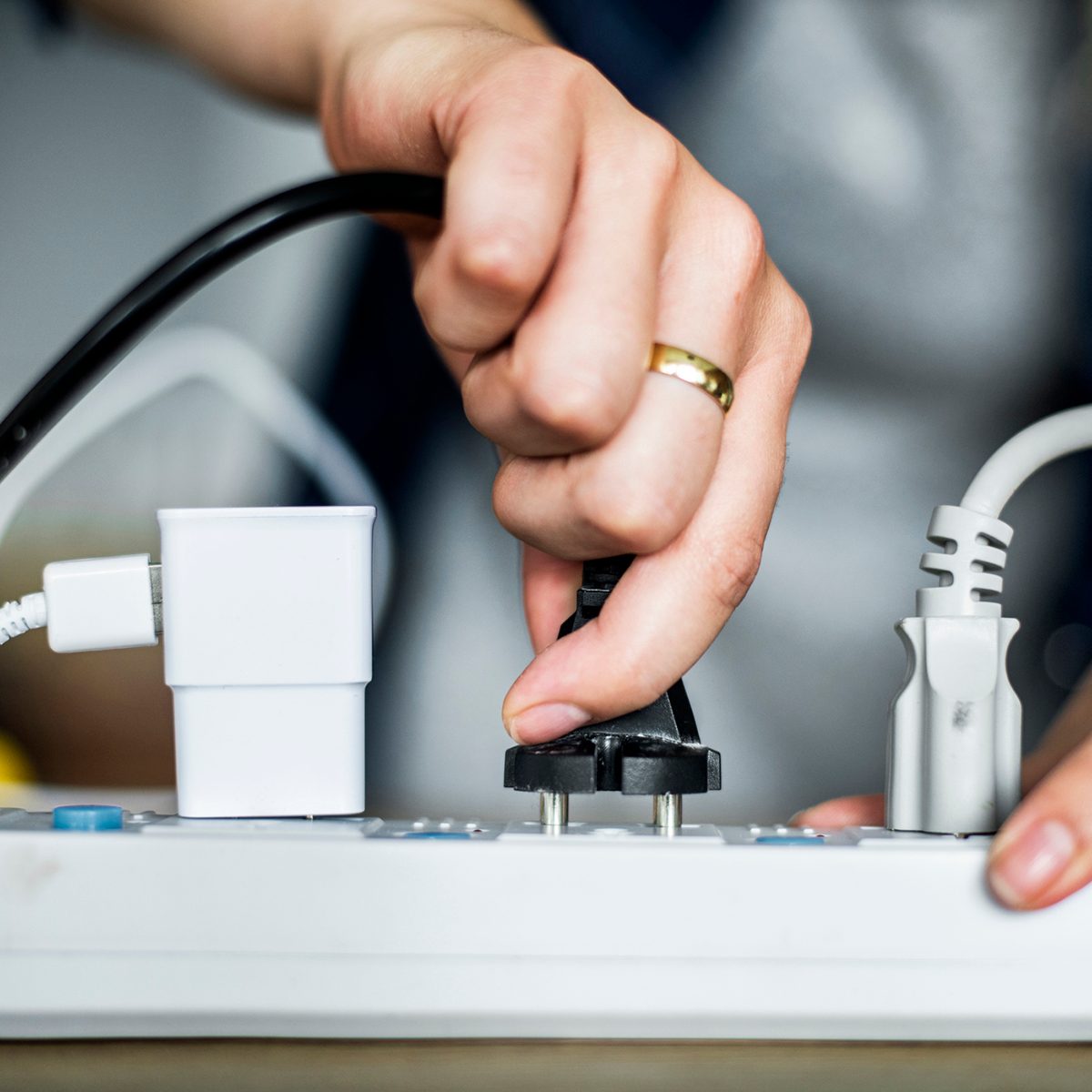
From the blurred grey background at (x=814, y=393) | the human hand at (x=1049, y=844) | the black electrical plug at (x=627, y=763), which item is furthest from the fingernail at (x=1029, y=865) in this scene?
the blurred grey background at (x=814, y=393)

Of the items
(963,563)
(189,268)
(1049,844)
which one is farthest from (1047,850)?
(189,268)

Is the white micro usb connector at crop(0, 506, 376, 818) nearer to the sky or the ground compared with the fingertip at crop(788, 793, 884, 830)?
nearer to the sky

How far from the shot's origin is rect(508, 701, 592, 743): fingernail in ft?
1.44

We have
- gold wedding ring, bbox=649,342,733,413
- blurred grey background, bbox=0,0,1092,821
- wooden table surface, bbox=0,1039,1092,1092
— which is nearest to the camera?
wooden table surface, bbox=0,1039,1092,1092

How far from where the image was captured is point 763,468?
50 centimetres

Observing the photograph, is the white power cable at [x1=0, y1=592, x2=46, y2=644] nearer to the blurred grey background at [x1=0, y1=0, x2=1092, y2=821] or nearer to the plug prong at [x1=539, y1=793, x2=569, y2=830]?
the plug prong at [x1=539, y1=793, x2=569, y2=830]

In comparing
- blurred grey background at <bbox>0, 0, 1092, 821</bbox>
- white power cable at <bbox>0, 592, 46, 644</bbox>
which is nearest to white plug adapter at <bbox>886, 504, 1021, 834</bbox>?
white power cable at <bbox>0, 592, 46, 644</bbox>

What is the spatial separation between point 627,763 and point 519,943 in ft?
0.28

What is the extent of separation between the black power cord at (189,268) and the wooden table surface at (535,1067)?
211 millimetres

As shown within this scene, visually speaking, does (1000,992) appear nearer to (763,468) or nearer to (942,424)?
(763,468)

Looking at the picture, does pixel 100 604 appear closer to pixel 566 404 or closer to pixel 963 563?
pixel 566 404

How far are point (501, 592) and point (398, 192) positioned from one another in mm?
678

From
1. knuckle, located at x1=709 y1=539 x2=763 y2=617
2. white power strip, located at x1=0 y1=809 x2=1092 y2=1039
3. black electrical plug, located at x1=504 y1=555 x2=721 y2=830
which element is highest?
knuckle, located at x1=709 y1=539 x2=763 y2=617

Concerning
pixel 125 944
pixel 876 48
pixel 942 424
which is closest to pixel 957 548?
pixel 125 944
